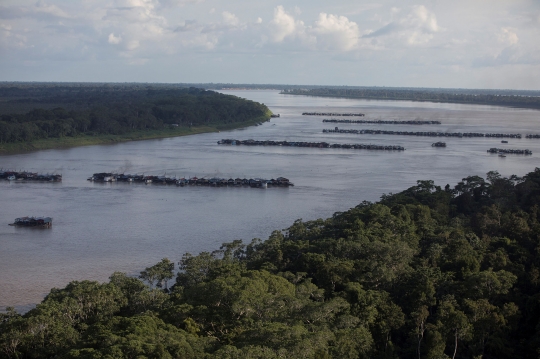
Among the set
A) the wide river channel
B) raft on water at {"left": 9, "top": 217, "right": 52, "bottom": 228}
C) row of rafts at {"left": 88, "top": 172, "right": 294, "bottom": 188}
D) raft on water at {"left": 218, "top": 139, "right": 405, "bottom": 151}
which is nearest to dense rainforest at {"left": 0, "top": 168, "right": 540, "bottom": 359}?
the wide river channel

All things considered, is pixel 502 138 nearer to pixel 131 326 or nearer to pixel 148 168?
pixel 148 168

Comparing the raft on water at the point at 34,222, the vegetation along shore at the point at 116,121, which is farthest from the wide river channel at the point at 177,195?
the vegetation along shore at the point at 116,121

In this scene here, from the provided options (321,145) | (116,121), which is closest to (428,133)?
(321,145)

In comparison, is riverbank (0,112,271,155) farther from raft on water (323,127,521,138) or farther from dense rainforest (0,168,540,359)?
dense rainforest (0,168,540,359)

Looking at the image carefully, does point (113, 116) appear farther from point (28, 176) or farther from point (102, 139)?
point (28, 176)

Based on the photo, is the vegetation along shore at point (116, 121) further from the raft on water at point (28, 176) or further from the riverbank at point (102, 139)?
the raft on water at point (28, 176)

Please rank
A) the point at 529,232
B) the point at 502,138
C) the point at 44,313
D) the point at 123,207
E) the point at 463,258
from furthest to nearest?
the point at 502,138
the point at 123,207
the point at 529,232
the point at 463,258
the point at 44,313

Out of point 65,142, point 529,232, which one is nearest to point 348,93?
point 65,142
